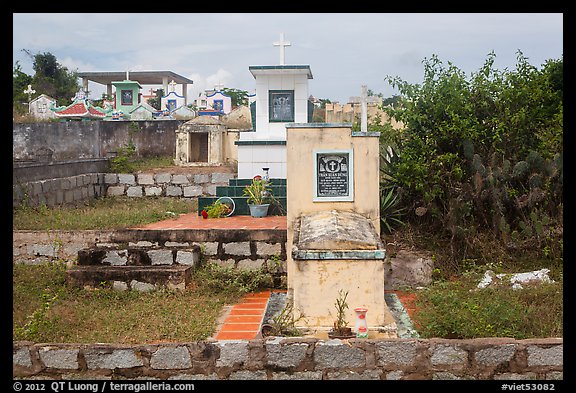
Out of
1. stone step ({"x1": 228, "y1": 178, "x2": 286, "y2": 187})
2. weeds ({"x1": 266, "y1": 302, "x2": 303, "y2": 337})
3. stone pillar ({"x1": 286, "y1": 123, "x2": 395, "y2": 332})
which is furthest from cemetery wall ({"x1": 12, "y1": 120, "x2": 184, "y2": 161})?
weeds ({"x1": 266, "y1": 302, "x2": 303, "y2": 337})

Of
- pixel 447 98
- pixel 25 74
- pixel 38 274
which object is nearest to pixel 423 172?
pixel 447 98

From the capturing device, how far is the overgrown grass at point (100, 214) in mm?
10875

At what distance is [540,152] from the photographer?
10172mm

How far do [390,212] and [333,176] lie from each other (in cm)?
286

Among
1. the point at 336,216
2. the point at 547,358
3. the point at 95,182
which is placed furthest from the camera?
the point at 95,182

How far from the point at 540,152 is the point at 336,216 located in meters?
4.48

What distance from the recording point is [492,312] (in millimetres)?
6504

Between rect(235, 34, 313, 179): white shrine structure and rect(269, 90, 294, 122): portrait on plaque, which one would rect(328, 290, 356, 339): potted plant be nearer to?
rect(235, 34, 313, 179): white shrine structure

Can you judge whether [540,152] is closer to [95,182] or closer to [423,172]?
[423,172]

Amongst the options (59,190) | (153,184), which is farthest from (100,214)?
(153,184)

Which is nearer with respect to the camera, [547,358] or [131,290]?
[547,358]

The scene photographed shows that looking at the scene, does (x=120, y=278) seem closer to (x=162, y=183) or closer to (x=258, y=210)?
(x=258, y=210)

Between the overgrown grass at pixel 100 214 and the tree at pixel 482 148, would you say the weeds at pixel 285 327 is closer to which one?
the tree at pixel 482 148

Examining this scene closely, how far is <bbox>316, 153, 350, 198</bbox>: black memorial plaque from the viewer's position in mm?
7723
